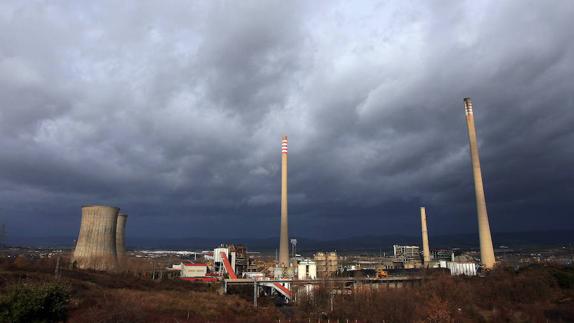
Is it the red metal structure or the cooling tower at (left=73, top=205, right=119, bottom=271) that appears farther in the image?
the red metal structure

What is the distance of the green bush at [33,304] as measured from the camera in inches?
570

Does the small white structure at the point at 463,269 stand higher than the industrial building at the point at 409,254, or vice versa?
the industrial building at the point at 409,254

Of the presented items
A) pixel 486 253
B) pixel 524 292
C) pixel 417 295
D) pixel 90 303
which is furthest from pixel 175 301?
pixel 486 253

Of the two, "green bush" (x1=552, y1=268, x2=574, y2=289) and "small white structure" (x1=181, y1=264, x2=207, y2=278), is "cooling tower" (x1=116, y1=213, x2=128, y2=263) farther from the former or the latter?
"green bush" (x1=552, y1=268, x2=574, y2=289)

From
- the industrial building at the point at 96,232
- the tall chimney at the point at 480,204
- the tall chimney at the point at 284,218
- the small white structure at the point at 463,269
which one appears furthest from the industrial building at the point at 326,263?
the industrial building at the point at 96,232

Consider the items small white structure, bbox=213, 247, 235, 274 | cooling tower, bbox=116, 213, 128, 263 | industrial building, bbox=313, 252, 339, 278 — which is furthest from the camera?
industrial building, bbox=313, 252, 339, 278

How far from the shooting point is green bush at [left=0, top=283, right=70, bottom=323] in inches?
570

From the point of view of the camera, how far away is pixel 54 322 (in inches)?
631

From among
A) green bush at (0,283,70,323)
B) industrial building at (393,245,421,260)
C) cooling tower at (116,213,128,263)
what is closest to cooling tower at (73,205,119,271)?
cooling tower at (116,213,128,263)

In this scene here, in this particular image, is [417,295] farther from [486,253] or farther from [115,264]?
[115,264]

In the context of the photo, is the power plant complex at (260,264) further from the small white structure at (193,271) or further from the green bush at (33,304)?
the green bush at (33,304)

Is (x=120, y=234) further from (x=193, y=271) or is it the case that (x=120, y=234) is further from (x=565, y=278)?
(x=565, y=278)

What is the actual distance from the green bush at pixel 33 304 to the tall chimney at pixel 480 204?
49.9 metres

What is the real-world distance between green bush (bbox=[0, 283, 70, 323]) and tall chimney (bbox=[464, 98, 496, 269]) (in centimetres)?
4993
